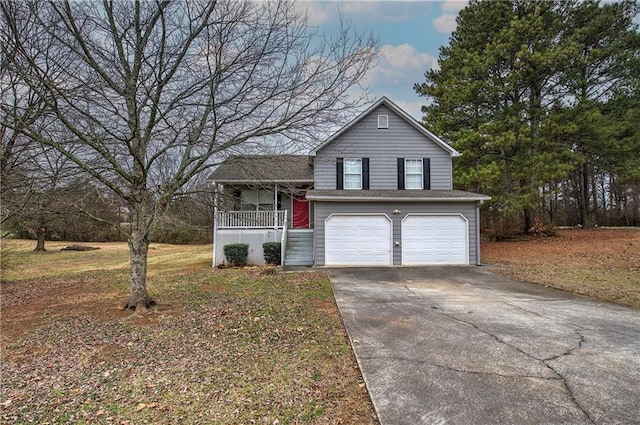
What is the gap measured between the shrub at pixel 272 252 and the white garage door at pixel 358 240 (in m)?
2.10

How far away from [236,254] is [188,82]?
8.53m

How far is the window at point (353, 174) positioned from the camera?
14.9 m

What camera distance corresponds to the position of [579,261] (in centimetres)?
1319

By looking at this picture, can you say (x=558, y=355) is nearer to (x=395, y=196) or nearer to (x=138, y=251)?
(x=138, y=251)

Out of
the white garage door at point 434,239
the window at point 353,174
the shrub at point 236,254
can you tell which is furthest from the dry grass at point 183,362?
the window at point 353,174

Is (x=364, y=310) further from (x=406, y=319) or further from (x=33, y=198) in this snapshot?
(x=33, y=198)

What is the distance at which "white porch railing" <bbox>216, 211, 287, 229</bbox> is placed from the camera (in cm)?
1461

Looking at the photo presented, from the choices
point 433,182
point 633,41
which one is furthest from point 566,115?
point 433,182

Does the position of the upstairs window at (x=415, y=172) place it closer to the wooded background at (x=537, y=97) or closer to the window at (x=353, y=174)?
the window at (x=353, y=174)

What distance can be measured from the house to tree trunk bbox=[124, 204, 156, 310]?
5577mm

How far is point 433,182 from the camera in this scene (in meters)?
15.0

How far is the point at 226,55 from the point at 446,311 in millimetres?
6217

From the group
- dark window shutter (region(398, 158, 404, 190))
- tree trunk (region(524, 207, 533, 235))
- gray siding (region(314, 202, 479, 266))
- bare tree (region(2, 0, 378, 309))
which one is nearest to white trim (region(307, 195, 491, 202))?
gray siding (region(314, 202, 479, 266))

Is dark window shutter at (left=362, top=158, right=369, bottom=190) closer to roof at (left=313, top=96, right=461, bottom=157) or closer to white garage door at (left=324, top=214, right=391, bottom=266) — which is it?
roof at (left=313, top=96, right=461, bottom=157)
